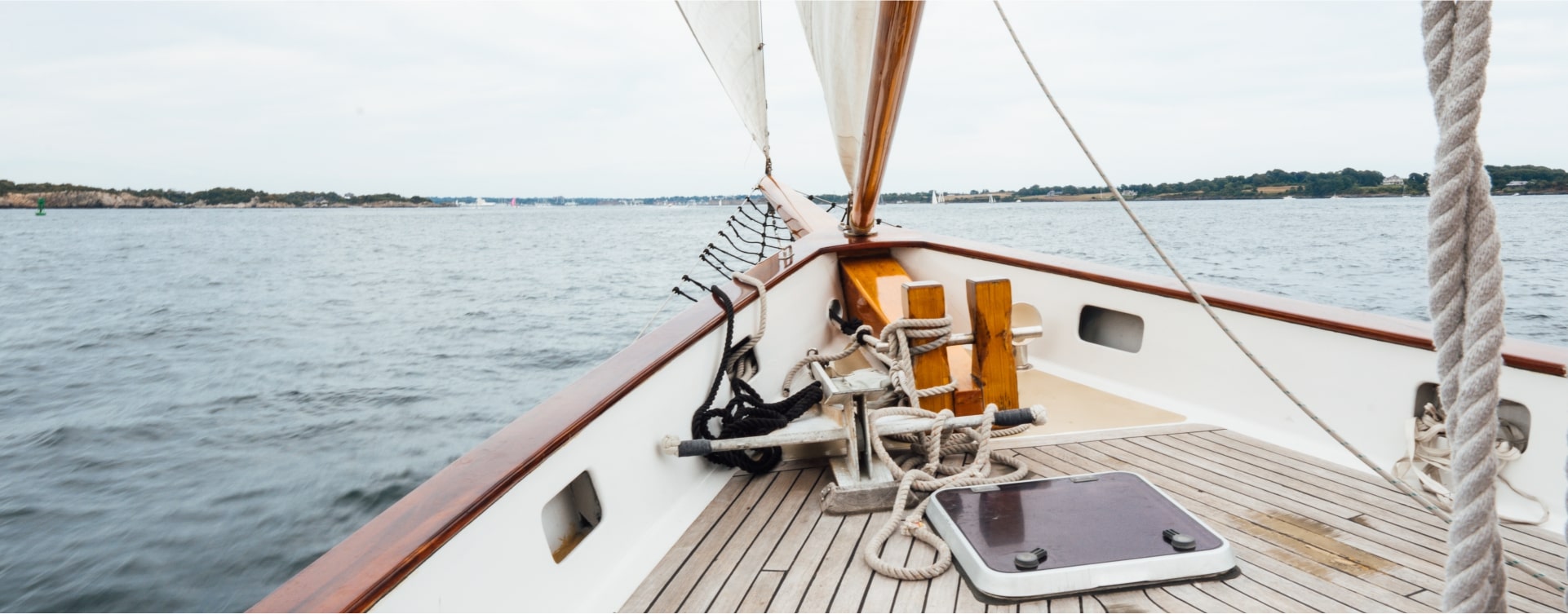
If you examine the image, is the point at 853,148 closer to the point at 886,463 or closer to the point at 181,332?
the point at 886,463

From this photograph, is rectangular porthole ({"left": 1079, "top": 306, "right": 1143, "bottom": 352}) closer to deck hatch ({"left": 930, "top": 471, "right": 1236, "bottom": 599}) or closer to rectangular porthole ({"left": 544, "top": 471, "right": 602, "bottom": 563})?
deck hatch ({"left": 930, "top": 471, "right": 1236, "bottom": 599})

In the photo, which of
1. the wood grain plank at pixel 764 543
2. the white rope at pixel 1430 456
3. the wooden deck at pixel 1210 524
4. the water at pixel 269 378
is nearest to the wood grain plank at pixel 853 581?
the wooden deck at pixel 1210 524

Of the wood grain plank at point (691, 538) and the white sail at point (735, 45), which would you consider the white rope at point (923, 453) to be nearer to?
the wood grain plank at point (691, 538)

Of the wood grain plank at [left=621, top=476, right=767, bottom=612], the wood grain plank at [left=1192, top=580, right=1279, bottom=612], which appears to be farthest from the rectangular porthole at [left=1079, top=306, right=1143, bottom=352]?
the wood grain plank at [left=621, top=476, right=767, bottom=612]

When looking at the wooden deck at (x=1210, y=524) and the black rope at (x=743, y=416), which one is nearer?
the wooden deck at (x=1210, y=524)

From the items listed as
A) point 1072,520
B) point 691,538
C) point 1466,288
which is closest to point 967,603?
point 1072,520

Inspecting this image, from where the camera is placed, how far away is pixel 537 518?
1.21 m

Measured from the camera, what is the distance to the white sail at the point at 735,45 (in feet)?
13.5

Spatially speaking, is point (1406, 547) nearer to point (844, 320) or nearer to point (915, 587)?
point (915, 587)

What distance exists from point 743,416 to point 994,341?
26.9 inches

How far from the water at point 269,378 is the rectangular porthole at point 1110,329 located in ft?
12.2

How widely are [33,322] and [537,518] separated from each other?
14.8 metres

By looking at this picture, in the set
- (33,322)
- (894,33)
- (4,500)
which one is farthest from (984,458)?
(33,322)

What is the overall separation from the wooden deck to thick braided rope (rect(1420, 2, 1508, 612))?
0.74 meters
